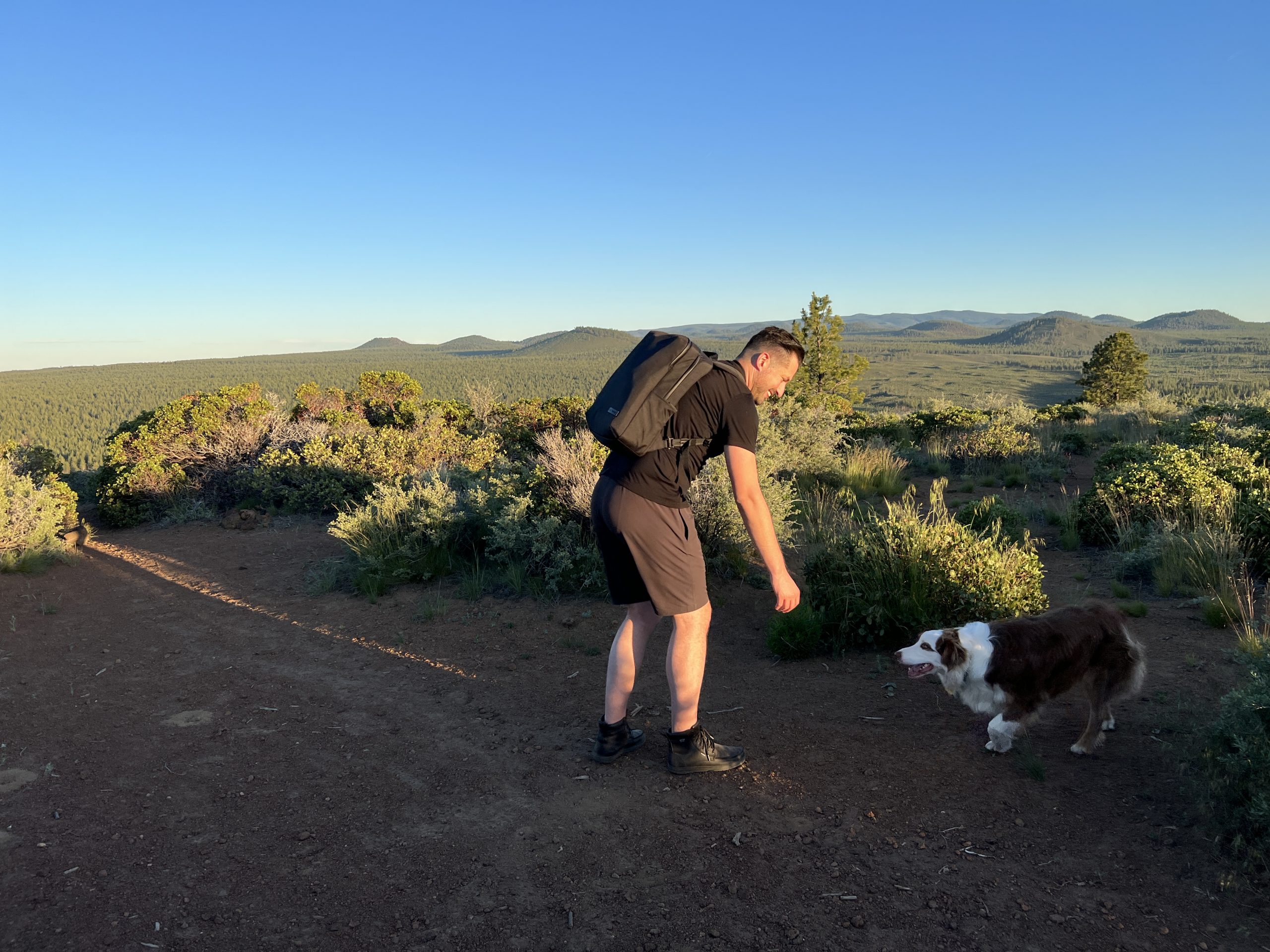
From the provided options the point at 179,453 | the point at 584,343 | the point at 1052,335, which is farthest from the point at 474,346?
the point at 179,453

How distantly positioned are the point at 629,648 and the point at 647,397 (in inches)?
43.8

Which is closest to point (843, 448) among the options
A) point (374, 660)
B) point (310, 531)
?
point (310, 531)

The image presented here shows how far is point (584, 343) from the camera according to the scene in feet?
381

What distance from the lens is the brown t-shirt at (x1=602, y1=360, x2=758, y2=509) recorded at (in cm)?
287

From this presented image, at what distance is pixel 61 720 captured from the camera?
4.14 meters

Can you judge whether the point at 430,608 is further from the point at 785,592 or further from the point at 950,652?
the point at 950,652

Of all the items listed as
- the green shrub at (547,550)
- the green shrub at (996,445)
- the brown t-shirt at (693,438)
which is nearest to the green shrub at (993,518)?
the green shrub at (547,550)

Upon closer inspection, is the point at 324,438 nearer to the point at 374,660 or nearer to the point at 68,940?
the point at 374,660

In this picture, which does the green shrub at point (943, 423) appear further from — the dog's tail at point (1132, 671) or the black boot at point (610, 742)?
the black boot at point (610, 742)

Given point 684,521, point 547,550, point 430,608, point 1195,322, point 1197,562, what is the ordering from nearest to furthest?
Answer: point 684,521 → point 1197,562 → point 430,608 → point 547,550 → point 1195,322

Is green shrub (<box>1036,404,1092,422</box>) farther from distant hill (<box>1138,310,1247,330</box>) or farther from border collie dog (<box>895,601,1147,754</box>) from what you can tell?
distant hill (<box>1138,310,1247,330</box>)

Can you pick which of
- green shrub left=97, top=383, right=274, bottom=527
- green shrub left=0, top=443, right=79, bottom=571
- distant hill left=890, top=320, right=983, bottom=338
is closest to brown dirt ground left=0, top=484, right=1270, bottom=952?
green shrub left=0, top=443, right=79, bottom=571

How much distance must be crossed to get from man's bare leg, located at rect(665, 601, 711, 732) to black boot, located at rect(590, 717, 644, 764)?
32 centimetres

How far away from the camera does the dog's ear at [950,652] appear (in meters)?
3.38
